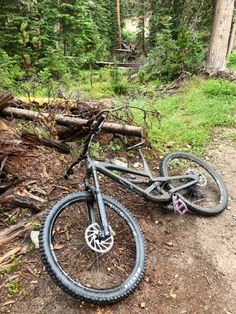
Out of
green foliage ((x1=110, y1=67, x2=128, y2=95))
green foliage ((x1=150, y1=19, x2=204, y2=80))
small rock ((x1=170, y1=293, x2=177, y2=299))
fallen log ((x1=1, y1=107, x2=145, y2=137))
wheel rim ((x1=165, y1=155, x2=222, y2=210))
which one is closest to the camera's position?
small rock ((x1=170, y1=293, x2=177, y2=299))

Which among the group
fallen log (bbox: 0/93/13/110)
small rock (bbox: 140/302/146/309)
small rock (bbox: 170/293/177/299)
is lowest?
small rock (bbox: 170/293/177/299)

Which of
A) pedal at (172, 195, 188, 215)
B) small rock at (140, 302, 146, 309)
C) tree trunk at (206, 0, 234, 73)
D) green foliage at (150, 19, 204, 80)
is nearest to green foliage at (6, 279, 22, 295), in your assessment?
small rock at (140, 302, 146, 309)

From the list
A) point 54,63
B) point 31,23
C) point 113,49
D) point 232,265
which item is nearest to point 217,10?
point 54,63

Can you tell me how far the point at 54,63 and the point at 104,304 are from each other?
573 inches

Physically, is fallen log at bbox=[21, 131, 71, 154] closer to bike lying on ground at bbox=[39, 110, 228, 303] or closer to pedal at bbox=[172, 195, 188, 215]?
bike lying on ground at bbox=[39, 110, 228, 303]

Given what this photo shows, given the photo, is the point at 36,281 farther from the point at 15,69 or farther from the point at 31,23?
the point at 31,23

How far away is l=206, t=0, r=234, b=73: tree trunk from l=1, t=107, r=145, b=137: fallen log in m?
7.27

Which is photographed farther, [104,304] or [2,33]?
[2,33]

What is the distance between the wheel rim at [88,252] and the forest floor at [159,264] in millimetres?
248

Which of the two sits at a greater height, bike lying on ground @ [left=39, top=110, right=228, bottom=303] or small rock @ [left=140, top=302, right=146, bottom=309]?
bike lying on ground @ [left=39, top=110, right=228, bottom=303]

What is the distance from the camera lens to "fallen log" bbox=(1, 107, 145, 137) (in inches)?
252

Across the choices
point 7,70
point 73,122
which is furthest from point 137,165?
point 7,70

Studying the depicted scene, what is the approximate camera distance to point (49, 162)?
18.5ft

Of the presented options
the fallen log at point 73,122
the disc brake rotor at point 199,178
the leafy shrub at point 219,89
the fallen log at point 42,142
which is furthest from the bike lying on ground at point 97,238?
the leafy shrub at point 219,89
